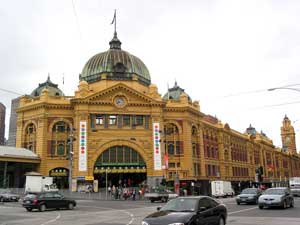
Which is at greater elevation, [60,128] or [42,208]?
[60,128]

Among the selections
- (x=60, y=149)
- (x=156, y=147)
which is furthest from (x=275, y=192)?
(x=60, y=149)

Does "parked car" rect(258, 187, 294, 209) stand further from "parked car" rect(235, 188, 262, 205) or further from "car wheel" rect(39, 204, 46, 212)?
"car wheel" rect(39, 204, 46, 212)

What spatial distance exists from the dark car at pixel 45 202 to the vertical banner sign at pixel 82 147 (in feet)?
88.4

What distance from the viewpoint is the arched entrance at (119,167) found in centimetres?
6053

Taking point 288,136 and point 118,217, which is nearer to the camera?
point 118,217

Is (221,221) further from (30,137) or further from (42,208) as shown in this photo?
(30,137)

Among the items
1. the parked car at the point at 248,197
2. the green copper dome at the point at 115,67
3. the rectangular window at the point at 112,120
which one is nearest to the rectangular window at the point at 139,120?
the rectangular window at the point at 112,120

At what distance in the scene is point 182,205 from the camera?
1466 centimetres

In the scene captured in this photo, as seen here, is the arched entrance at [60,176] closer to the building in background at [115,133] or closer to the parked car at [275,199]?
the building in background at [115,133]

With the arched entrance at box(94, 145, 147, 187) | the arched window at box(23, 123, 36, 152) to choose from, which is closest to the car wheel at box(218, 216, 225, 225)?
the arched entrance at box(94, 145, 147, 187)

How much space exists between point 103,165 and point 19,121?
1732 cm

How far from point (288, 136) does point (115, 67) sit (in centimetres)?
11474

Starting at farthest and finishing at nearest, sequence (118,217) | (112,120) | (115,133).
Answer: (112,120)
(115,133)
(118,217)

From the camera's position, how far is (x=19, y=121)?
215 feet
